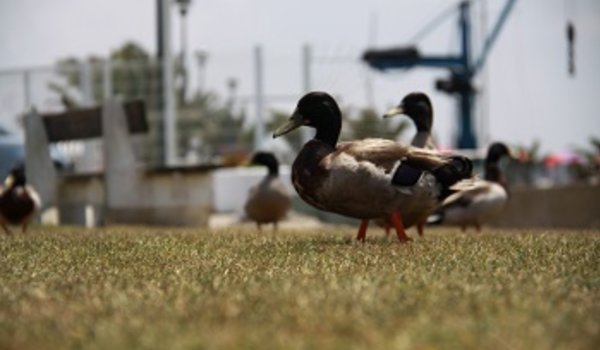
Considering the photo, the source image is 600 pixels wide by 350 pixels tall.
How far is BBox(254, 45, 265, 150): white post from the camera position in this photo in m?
25.6

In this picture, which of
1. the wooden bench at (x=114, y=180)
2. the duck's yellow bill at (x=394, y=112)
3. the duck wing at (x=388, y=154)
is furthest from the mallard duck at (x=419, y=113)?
the wooden bench at (x=114, y=180)

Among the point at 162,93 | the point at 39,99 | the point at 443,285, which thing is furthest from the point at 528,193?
the point at 443,285

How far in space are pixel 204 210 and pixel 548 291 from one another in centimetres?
1560

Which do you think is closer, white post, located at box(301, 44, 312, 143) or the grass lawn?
the grass lawn

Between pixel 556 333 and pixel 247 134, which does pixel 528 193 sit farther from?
pixel 556 333

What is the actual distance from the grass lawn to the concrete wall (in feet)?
53.2

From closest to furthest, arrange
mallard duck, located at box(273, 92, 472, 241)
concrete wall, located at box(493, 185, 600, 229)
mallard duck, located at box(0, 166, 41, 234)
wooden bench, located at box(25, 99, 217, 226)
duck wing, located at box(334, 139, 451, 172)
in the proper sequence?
mallard duck, located at box(273, 92, 472, 241) < duck wing, located at box(334, 139, 451, 172) < mallard duck, located at box(0, 166, 41, 234) < wooden bench, located at box(25, 99, 217, 226) < concrete wall, located at box(493, 185, 600, 229)

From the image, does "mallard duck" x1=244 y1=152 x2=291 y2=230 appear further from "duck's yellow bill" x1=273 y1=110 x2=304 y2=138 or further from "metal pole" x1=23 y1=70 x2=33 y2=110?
"metal pole" x1=23 y1=70 x2=33 y2=110

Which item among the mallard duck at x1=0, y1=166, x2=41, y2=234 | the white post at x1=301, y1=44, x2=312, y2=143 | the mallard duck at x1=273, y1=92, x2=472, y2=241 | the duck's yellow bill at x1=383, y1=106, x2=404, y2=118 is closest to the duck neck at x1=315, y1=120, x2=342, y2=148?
the mallard duck at x1=273, y1=92, x2=472, y2=241

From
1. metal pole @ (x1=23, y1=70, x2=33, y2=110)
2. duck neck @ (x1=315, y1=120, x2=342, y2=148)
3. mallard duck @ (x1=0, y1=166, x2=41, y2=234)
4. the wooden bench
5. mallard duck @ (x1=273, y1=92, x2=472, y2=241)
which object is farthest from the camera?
metal pole @ (x1=23, y1=70, x2=33, y2=110)

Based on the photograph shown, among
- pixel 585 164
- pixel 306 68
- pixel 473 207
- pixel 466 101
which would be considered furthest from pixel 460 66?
pixel 473 207

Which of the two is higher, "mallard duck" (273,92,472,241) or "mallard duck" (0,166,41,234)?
"mallard duck" (273,92,472,241)

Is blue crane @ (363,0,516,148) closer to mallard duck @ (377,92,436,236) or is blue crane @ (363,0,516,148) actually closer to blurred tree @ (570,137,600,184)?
blurred tree @ (570,137,600,184)

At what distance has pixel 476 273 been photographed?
573 centimetres
